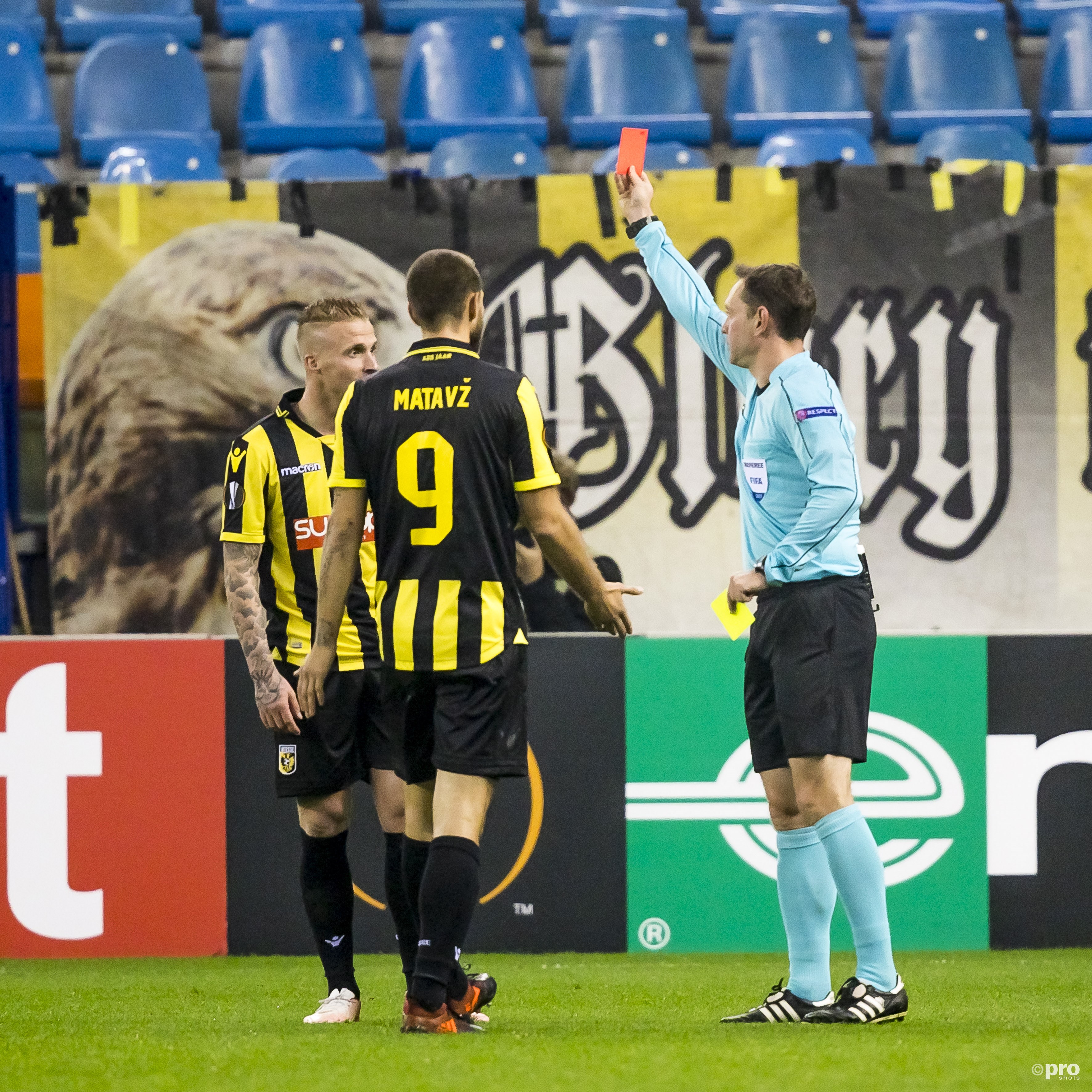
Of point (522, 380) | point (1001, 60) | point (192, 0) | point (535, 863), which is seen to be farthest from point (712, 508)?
point (192, 0)

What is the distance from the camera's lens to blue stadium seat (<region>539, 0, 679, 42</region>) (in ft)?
33.0

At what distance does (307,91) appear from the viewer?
31.3 feet

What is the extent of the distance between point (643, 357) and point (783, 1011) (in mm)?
3721

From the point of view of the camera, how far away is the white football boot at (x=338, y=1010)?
3.91m

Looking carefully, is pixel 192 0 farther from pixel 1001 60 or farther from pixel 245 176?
pixel 1001 60

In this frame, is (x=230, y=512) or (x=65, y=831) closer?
(x=230, y=512)

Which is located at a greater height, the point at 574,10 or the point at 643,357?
the point at 574,10

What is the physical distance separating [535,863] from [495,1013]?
1494 millimetres

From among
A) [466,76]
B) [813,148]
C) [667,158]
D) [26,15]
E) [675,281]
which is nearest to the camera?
[675,281]

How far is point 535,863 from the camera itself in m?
5.64

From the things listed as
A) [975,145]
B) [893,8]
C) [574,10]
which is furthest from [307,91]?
[975,145]

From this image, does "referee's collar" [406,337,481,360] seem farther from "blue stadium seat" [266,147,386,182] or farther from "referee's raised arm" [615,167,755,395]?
"blue stadium seat" [266,147,386,182]

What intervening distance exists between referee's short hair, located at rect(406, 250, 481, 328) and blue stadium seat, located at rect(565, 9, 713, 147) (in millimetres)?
5896

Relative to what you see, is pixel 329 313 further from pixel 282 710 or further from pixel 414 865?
pixel 414 865
